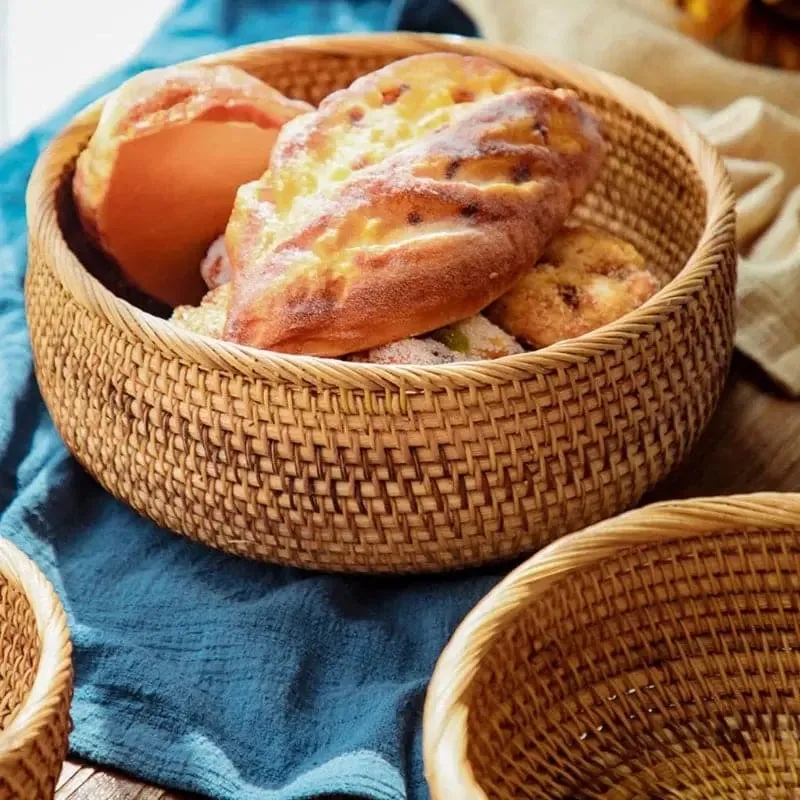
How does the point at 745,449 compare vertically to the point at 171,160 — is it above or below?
below

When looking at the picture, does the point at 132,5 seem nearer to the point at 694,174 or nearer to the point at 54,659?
the point at 694,174

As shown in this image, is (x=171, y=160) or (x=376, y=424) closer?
(x=376, y=424)

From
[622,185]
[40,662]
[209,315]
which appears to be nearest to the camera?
[40,662]

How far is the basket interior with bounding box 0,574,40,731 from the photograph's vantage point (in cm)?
56

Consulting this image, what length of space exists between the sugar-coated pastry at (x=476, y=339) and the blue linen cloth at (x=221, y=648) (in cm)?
14

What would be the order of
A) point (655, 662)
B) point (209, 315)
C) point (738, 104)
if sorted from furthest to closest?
point (738, 104) < point (209, 315) < point (655, 662)

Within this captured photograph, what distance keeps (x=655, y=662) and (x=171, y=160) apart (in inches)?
16.9

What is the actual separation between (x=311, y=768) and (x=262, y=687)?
56mm

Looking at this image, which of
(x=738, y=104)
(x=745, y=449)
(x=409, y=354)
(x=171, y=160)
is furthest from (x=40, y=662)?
(x=738, y=104)

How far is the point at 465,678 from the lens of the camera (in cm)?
51

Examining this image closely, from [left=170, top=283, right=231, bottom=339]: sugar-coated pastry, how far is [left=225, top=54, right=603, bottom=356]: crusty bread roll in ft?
0.12

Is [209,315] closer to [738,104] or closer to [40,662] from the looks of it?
[40,662]

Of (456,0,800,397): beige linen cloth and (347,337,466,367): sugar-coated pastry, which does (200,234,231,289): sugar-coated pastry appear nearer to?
(347,337,466,367): sugar-coated pastry

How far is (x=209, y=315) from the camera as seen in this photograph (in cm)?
74
